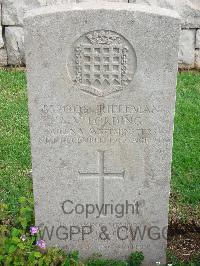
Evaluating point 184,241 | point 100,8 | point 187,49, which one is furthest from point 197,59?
point 100,8

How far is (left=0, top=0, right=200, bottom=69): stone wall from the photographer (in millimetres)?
7246

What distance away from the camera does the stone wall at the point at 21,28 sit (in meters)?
7.25

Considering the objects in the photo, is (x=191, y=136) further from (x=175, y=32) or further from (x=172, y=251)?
(x=175, y=32)

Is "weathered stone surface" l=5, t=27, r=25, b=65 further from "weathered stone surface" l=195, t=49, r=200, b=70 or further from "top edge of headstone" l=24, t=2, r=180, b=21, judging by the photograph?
"top edge of headstone" l=24, t=2, r=180, b=21

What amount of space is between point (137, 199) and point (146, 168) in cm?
23

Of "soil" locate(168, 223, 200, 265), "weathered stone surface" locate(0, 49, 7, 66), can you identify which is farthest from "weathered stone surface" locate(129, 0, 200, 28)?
"soil" locate(168, 223, 200, 265)

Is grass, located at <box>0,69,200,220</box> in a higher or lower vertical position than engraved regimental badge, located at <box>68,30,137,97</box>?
lower

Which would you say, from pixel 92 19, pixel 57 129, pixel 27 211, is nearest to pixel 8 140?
pixel 27 211

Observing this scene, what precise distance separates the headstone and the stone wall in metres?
4.06

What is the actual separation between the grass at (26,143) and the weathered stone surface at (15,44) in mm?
265

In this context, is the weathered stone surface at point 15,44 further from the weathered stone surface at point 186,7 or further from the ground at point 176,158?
the weathered stone surface at point 186,7

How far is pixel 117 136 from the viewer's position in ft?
11.4

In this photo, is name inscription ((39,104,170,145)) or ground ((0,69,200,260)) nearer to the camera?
name inscription ((39,104,170,145))

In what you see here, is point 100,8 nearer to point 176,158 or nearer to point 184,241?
point 184,241
